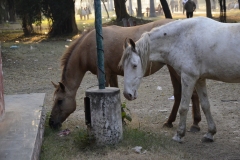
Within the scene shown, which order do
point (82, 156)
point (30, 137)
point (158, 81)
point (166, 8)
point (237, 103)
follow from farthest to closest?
→ point (166, 8) → point (158, 81) → point (237, 103) → point (82, 156) → point (30, 137)

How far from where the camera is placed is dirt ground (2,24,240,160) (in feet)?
16.4

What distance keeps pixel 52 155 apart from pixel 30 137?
41cm

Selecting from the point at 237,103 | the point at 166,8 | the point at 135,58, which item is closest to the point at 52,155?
the point at 135,58

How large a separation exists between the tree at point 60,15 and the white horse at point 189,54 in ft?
52.7

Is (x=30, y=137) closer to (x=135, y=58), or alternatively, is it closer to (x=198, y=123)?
(x=135, y=58)

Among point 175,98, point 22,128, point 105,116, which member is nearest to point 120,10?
point 175,98

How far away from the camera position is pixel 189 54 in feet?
16.4

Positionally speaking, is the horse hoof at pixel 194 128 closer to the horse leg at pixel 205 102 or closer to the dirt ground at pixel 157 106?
the dirt ground at pixel 157 106

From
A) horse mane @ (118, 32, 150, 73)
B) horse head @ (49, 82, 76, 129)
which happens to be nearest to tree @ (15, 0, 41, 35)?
horse head @ (49, 82, 76, 129)

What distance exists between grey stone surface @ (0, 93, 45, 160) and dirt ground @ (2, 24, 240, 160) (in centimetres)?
63

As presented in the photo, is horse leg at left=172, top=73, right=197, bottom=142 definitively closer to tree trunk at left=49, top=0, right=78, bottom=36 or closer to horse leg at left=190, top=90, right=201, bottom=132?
horse leg at left=190, top=90, right=201, bottom=132

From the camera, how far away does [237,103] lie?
24.2 ft

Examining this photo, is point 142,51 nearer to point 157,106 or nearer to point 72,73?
point 72,73

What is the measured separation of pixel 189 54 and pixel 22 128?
7.42ft
